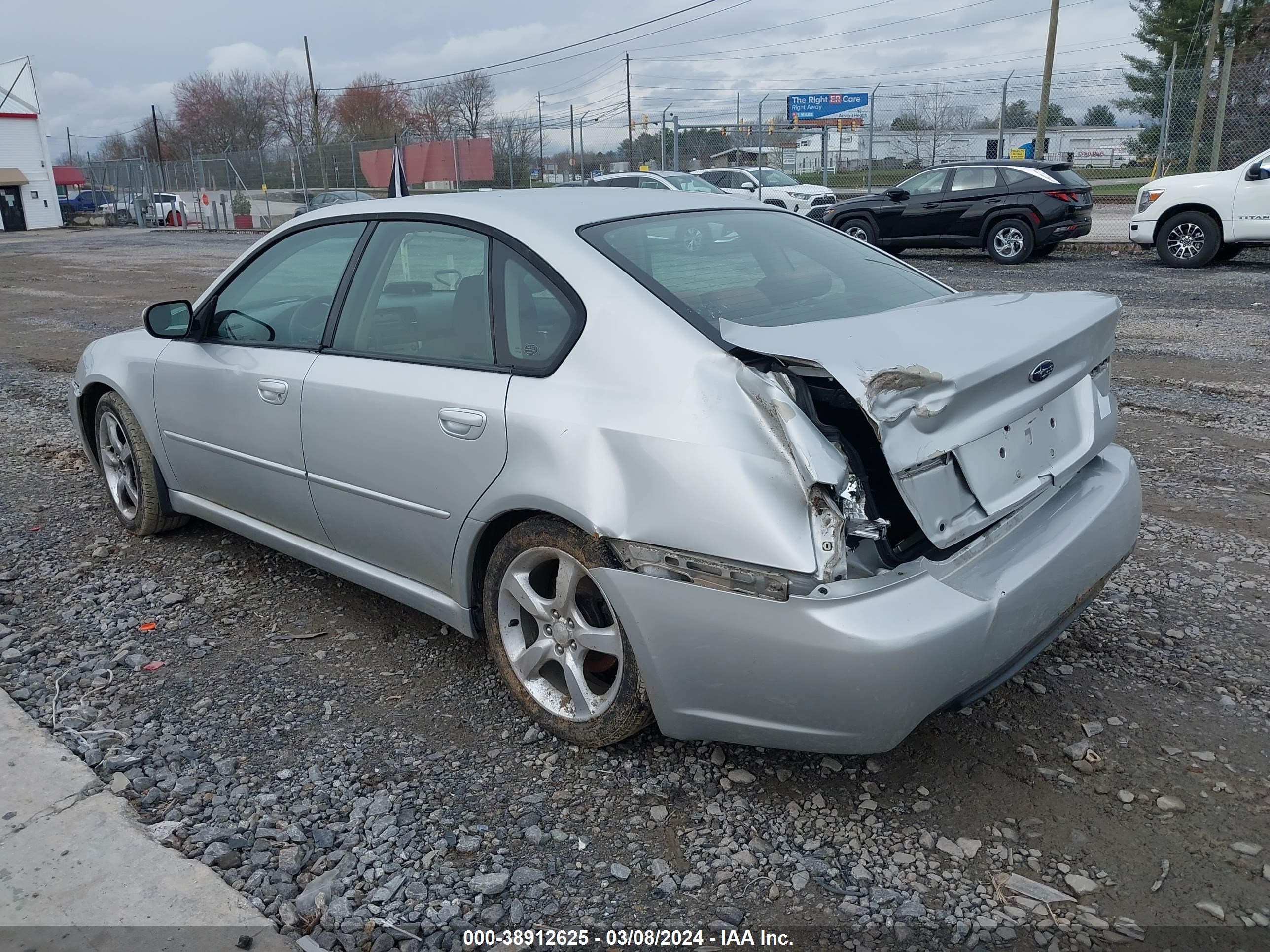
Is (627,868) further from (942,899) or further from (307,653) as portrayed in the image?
(307,653)

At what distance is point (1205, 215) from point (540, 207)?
13259mm

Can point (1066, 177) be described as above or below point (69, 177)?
below

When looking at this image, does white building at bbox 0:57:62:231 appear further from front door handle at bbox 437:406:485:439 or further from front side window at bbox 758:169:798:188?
front door handle at bbox 437:406:485:439

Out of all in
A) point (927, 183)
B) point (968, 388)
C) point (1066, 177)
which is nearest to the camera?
point (968, 388)

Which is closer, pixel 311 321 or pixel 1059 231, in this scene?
pixel 311 321

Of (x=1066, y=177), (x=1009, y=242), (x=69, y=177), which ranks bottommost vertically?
(x=1009, y=242)

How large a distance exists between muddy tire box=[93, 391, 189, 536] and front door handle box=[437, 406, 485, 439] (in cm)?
215

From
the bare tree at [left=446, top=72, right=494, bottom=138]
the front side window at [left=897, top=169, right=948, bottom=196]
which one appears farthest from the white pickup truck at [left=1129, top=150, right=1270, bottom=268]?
the bare tree at [left=446, top=72, right=494, bottom=138]

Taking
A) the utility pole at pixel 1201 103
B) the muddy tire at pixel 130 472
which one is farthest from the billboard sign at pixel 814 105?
the muddy tire at pixel 130 472

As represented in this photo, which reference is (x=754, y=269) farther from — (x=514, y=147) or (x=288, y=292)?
(x=514, y=147)

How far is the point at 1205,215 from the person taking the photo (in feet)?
44.2

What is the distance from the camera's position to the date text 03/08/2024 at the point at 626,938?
2.22 metres

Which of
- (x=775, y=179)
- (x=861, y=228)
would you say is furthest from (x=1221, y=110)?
(x=775, y=179)

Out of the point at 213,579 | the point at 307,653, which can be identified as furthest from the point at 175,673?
the point at 213,579
